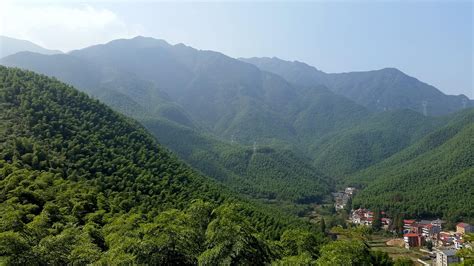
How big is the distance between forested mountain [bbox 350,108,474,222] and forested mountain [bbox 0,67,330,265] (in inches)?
1742

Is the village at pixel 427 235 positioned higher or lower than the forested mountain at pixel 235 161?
lower

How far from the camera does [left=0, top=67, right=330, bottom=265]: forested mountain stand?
50.6 ft

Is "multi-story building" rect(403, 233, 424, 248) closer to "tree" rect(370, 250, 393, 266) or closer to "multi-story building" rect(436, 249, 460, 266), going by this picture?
"multi-story building" rect(436, 249, 460, 266)

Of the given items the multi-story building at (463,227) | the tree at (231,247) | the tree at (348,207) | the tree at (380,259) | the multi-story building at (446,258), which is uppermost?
the tree at (231,247)

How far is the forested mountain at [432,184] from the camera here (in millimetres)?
65438

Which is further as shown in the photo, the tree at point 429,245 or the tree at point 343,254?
the tree at point 429,245

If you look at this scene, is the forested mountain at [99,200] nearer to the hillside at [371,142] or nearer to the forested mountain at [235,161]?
the forested mountain at [235,161]

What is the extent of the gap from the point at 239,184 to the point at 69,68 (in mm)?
114825

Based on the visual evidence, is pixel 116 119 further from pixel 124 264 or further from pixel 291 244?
pixel 124 264

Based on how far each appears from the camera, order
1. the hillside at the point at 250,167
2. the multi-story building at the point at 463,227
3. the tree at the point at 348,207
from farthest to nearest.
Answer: the hillside at the point at 250,167, the tree at the point at 348,207, the multi-story building at the point at 463,227

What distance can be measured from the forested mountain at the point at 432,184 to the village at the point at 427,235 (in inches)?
126

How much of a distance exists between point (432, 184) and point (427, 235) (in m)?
22.6

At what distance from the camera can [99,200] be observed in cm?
2441

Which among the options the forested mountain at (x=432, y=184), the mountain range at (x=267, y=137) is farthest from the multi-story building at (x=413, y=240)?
the mountain range at (x=267, y=137)
